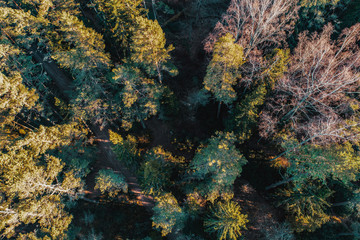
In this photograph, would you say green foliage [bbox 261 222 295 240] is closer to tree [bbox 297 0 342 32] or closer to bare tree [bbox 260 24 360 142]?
bare tree [bbox 260 24 360 142]

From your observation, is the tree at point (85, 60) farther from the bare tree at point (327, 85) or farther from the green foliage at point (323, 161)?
the green foliage at point (323, 161)

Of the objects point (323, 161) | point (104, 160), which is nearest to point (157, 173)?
point (104, 160)

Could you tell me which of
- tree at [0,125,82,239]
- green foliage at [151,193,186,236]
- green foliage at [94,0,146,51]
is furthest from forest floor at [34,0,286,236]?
tree at [0,125,82,239]

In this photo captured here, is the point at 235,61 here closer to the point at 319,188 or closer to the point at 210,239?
the point at 319,188

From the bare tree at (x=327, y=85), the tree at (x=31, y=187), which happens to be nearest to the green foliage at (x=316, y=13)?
the bare tree at (x=327, y=85)

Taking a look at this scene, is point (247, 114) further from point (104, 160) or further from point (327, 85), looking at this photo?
point (104, 160)

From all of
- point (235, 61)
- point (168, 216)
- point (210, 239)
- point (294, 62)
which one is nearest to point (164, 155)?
point (168, 216)
